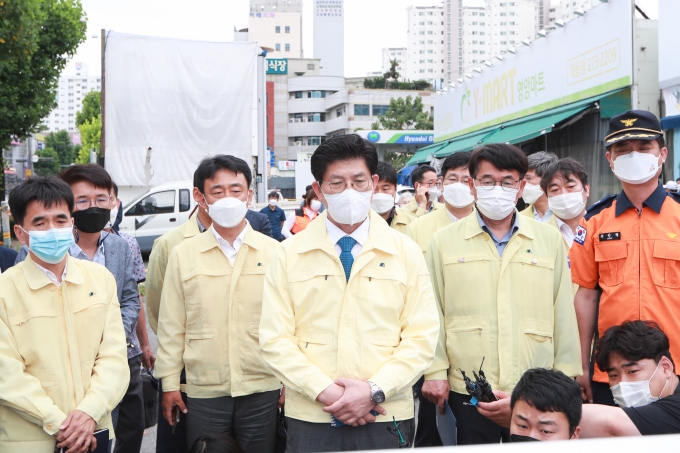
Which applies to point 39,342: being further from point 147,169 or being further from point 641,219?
point 147,169

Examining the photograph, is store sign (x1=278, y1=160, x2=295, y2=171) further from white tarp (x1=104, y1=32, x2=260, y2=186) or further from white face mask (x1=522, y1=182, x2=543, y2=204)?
white face mask (x1=522, y1=182, x2=543, y2=204)

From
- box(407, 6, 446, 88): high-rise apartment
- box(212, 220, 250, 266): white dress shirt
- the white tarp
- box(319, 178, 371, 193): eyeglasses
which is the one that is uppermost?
box(407, 6, 446, 88): high-rise apartment

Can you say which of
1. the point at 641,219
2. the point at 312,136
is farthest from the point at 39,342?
the point at 312,136

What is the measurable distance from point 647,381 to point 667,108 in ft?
35.8

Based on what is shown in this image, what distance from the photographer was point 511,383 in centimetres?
334

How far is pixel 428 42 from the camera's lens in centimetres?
15075

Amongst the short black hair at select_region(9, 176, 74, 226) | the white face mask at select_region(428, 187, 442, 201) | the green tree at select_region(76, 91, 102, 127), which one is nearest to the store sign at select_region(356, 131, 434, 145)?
the green tree at select_region(76, 91, 102, 127)

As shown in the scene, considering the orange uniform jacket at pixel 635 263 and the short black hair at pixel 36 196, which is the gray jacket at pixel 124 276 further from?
the orange uniform jacket at pixel 635 263

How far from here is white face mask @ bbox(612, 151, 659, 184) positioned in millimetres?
3465

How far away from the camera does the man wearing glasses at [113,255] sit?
409 centimetres

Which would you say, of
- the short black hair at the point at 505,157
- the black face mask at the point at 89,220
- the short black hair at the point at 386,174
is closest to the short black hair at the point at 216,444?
the black face mask at the point at 89,220

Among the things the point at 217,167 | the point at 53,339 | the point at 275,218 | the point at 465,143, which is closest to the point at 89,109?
the point at 465,143

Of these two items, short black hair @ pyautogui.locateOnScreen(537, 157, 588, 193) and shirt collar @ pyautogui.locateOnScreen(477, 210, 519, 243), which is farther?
short black hair @ pyautogui.locateOnScreen(537, 157, 588, 193)

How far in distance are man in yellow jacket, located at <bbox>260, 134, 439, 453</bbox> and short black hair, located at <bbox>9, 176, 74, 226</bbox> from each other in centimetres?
111
